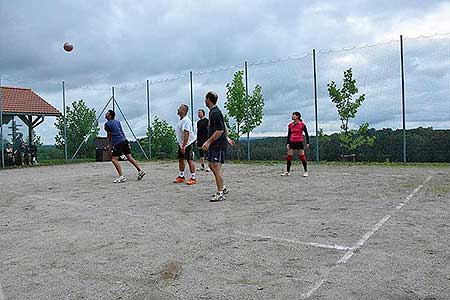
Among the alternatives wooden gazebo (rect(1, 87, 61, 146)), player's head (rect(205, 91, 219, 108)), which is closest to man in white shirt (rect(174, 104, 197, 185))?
player's head (rect(205, 91, 219, 108))

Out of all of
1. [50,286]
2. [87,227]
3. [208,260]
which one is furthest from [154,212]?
[50,286]

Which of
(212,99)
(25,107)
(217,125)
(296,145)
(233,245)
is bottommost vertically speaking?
(233,245)

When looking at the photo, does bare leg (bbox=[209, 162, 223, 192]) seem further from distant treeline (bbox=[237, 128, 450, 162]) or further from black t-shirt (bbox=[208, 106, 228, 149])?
distant treeline (bbox=[237, 128, 450, 162])

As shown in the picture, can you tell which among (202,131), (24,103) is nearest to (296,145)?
(202,131)

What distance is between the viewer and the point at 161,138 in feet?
71.3

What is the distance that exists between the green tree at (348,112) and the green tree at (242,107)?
10.7ft

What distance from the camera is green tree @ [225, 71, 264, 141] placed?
17594 mm

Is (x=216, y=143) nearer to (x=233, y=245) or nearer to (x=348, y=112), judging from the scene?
(x=233, y=245)

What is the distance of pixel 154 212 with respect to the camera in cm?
677

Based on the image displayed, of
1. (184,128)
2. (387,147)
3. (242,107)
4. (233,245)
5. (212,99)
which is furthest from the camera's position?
(242,107)

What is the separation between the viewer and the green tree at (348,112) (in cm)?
1460

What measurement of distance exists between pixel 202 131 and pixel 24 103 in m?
13.2

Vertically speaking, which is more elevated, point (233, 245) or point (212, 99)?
point (212, 99)

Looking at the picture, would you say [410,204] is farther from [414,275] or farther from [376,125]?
[376,125]
